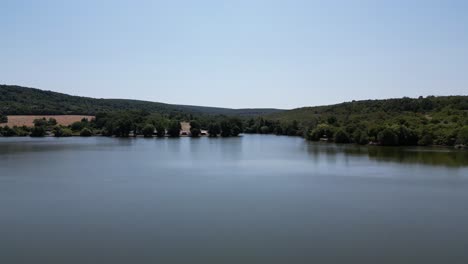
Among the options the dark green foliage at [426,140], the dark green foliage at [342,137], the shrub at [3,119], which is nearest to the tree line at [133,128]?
the shrub at [3,119]

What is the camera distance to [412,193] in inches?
856

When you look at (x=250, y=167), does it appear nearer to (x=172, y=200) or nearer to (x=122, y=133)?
(x=172, y=200)

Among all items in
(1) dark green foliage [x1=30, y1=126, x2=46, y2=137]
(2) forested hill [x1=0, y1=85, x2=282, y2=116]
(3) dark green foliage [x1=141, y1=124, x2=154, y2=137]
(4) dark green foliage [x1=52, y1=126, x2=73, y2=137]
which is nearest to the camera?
(3) dark green foliage [x1=141, y1=124, x2=154, y2=137]

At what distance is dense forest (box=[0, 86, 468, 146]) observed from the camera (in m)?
55.8

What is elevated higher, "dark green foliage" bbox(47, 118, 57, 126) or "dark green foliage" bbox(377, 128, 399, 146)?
"dark green foliage" bbox(47, 118, 57, 126)

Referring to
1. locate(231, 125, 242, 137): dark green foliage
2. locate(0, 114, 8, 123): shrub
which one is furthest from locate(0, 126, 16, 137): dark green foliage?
locate(231, 125, 242, 137): dark green foliage

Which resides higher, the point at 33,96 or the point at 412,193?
the point at 33,96

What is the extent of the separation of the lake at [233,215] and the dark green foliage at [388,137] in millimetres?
24178

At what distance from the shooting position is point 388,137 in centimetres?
5481

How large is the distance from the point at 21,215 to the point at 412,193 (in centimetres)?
1688

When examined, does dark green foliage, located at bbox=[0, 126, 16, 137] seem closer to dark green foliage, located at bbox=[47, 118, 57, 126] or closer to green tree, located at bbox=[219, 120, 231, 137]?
dark green foliage, located at bbox=[47, 118, 57, 126]

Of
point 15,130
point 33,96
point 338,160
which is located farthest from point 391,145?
point 33,96

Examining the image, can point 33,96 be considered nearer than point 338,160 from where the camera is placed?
No

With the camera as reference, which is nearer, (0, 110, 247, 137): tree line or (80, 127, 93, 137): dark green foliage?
(0, 110, 247, 137): tree line
